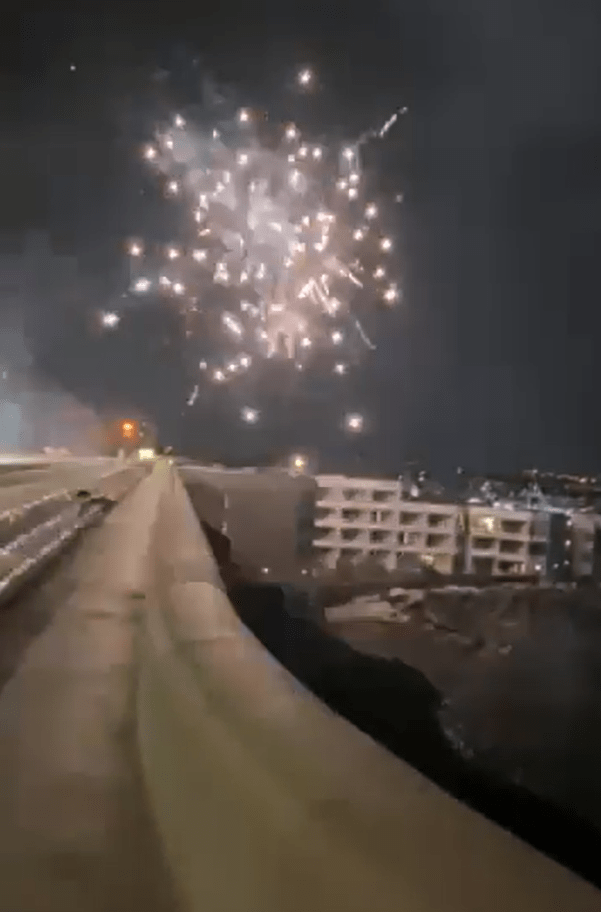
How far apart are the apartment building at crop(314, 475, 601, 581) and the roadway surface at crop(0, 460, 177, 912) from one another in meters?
13.2

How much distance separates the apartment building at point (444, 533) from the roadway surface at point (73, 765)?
43.3 ft

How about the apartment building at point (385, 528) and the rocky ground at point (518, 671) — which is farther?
the apartment building at point (385, 528)

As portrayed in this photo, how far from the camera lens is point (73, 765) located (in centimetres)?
341

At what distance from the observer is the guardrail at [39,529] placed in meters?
7.97

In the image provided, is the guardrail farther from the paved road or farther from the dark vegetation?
the dark vegetation

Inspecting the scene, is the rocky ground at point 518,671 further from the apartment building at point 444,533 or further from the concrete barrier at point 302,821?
the apartment building at point 444,533

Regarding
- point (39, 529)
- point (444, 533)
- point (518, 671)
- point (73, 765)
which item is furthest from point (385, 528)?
point (73, 765)

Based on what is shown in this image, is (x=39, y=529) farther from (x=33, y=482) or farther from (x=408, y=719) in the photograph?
(x=33, y=482)

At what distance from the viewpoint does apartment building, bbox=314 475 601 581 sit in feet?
65.1

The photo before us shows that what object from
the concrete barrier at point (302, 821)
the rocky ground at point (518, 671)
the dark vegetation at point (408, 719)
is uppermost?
the concrete barrier at point (302, 821)

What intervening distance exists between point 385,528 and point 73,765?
1694 cm

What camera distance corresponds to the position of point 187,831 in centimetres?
271

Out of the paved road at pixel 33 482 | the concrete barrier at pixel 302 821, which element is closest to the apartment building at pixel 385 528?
the paved road at pixel 33 482

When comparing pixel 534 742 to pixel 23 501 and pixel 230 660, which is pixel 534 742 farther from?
pixel 23 501
